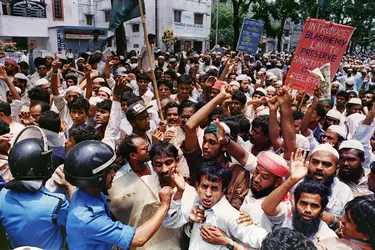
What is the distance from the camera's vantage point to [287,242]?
1557 millimetres

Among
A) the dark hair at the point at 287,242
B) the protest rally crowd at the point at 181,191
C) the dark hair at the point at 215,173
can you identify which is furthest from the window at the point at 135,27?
the dark hair at the point at 287,242

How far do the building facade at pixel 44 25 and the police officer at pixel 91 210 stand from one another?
1040 inches

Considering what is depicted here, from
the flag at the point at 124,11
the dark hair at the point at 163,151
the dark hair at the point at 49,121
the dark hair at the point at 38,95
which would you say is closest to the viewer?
the dark hair at the point at 163,151

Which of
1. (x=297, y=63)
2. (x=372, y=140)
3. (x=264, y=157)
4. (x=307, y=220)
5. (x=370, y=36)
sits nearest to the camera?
(x=307, y=220)

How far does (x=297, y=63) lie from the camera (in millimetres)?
5316

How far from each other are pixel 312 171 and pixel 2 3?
2997 centimetres

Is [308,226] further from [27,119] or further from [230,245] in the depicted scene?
[27,119]

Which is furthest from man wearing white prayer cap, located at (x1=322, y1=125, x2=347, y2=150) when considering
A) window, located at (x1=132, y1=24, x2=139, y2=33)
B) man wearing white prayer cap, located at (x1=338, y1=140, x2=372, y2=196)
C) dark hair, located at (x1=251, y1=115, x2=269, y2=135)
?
window, located at (x1=132, y1=24, x2=139, y2=33)

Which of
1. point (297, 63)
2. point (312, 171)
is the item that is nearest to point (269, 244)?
point (312, 171)

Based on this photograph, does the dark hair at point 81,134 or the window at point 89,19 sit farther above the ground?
the window at point 89,19

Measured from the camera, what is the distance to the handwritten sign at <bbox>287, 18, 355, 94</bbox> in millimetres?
4957

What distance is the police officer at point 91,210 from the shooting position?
1846 millimetres

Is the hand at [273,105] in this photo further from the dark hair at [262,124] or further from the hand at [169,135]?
the hand at [169,135]

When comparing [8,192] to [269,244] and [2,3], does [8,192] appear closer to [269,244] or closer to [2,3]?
[269,244]
